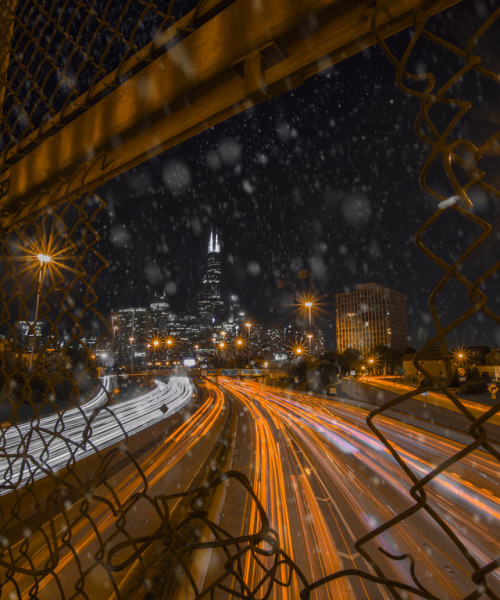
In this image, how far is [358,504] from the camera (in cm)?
1245

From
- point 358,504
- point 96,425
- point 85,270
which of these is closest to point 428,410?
point 358,504

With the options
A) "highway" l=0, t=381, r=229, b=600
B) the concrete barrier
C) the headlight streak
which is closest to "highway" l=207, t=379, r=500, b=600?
the headlight streak

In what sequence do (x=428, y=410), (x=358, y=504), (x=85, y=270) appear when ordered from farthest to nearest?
(x=428, y=410)
(x=358, y=504)
(x=85, y=270)

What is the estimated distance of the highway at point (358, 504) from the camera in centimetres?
826

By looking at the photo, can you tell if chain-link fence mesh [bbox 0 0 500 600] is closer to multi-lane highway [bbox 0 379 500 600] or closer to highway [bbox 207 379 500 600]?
multi-lane highway [bbox 0 379 500 600]

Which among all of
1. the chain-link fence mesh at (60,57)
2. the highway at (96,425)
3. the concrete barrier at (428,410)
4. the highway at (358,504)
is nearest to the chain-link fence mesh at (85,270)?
the chain-link fence mesh at (60,57)

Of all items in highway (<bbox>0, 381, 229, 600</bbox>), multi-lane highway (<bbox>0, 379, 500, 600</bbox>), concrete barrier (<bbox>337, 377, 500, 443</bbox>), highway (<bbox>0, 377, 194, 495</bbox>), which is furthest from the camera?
concrete barrier (<bbox>337, 377, 500, 443</bbox>)

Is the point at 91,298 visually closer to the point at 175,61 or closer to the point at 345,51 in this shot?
the point at 175,61

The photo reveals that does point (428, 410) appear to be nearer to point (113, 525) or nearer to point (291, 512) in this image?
point (291, 512)

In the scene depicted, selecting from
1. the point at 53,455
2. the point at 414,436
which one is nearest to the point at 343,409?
the point at 414,436

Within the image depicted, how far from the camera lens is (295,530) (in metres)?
10.8

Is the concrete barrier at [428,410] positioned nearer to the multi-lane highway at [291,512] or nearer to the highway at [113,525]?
the multi-lane highway at [291,512]

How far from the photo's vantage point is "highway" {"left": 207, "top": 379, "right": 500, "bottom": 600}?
8258mm

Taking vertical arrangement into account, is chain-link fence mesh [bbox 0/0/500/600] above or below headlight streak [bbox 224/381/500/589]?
above
